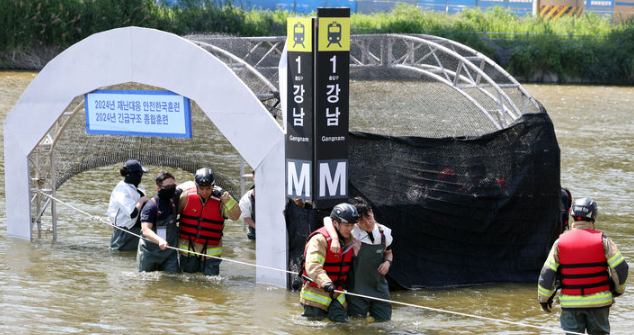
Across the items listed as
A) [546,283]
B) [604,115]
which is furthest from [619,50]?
[546,283]

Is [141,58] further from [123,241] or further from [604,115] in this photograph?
Answer: [604,115]

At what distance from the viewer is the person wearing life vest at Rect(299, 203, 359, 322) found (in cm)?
877

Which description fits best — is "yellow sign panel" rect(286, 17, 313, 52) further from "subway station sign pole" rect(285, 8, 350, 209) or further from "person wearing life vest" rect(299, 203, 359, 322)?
"person wearing life vest" rect(299, 203, 359, 322)

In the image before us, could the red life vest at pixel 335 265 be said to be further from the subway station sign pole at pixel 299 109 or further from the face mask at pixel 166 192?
the face mask at pixel 166 192

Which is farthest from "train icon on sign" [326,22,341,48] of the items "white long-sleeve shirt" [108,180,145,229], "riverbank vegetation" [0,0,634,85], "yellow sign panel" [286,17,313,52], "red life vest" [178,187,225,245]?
"riverbank vegetation" [0,0,634,85]

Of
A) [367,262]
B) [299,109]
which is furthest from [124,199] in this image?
[367,262]

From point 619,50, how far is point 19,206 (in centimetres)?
4104

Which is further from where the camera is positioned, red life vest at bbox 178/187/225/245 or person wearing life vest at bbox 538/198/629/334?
red life vest at bbox 178/187/225/245

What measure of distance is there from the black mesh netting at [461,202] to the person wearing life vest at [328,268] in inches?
55.8

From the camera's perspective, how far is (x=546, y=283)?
7984 mm

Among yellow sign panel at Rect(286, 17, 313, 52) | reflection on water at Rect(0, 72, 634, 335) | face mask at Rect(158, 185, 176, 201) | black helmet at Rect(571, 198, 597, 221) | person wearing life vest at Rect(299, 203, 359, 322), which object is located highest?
yellow sign panel at Rect(286, 17, 313, 52)

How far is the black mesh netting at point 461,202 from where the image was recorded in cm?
1102

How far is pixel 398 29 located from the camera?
48469 millimetres

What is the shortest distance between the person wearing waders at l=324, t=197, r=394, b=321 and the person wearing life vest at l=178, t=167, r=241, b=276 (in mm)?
2312
